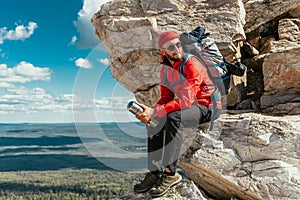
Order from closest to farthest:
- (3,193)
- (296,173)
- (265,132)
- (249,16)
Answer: (296,173), (265,132), (249,16), (3,193)

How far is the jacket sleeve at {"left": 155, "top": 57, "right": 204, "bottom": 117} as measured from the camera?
6629 millimetres

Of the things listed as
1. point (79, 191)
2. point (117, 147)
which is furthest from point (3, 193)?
point (117, 147)

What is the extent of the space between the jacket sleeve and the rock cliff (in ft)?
5.02

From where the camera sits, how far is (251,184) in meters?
6.88

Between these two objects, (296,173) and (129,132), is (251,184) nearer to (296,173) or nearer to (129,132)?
(296,173)

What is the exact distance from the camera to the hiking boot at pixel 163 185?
6891mm

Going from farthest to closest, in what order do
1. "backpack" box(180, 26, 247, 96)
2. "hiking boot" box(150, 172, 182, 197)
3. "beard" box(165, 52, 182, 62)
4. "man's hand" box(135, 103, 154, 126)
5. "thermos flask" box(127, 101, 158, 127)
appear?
"backpack" box(180, 26, 247, 96), "beard" box(165, 52, 182, 62), "hiking boot" box(150, 172, 182, 197), "man's hand" box(135, 103, 154, 126), "thermos flask" box(127, 101, 158, 127)

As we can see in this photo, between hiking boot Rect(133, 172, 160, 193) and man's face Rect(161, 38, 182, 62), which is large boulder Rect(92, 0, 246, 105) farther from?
hiking boot Rect(133, 172, 160, 193)

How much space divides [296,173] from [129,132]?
190 inches

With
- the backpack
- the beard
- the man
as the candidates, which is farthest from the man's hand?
the backpack

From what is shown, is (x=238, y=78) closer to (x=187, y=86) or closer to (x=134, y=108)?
(x=187, y=86)

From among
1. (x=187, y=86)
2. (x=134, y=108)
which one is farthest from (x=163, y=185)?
(x=187, y=86)

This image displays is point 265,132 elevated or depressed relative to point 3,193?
elevated

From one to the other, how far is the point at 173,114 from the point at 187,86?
2.45 ft
